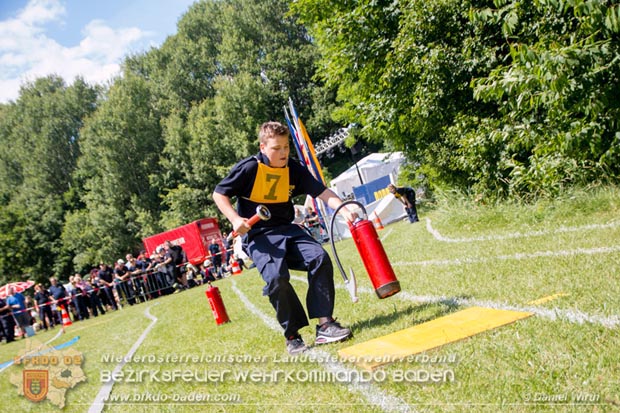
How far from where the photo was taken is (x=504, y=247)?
300 inches

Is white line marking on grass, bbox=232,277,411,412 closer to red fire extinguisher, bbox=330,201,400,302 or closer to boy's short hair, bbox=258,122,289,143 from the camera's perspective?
red fire extinguisher, bbox=330,201,400,302

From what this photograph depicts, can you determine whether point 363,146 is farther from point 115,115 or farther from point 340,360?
point 340,360

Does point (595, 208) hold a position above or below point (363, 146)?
below

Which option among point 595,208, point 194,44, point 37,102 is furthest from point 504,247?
point 37,102

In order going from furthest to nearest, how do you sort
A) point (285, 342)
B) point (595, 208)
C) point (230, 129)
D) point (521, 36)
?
point (230, 129), point (521, 36), point (595, 208), point (285, 342)

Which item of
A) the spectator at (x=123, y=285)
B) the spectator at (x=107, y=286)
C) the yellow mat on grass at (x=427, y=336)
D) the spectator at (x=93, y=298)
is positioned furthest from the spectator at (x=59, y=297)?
the yellow mat on grass at (x=427, y=336)

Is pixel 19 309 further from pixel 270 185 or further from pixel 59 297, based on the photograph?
pixel 270 185

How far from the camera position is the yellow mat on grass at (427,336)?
3.72 m

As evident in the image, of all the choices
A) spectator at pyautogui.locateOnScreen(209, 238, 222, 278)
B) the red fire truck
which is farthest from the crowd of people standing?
Result: the red fire truck

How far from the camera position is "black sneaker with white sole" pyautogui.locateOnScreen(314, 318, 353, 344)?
477cm

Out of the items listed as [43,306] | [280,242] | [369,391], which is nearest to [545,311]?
[369,391]

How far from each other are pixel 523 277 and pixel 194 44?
192 feet

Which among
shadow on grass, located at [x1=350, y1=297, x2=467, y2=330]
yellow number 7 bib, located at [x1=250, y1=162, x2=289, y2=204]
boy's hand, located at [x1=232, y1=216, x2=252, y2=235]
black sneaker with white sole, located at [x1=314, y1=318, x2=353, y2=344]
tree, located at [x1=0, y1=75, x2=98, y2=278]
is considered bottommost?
shadow on grass, located at [x1=350, y1=297, x2=467, y2=330]

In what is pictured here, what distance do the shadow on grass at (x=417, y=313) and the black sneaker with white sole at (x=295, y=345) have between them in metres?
0.63
